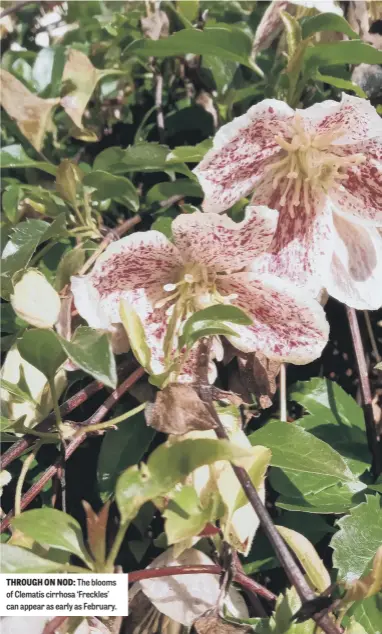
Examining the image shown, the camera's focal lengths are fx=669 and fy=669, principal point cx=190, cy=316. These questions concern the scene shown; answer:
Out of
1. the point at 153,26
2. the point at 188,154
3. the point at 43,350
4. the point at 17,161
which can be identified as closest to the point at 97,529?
the point at 43,350

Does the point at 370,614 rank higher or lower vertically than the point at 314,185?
lower

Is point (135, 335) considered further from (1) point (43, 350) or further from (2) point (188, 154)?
(2) point (188, 154)

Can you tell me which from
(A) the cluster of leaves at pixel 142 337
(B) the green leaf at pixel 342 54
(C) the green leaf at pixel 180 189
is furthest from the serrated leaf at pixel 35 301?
(B) the green leaf at pixel 342 54

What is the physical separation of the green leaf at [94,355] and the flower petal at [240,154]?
0.56 ft

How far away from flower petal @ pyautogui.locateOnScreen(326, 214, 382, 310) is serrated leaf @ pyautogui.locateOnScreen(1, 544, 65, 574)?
303mm

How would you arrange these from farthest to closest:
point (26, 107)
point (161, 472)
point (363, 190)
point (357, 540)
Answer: point (26, 107) < point (363, 190) < point (357, 540) < point (161, 472)

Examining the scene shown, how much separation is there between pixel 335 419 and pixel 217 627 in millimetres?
233

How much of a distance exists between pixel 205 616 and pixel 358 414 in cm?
25

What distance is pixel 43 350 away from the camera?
0.47m

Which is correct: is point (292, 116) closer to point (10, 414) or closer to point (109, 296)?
point (109, 296)

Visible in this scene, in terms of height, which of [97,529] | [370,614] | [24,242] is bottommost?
[370,614]

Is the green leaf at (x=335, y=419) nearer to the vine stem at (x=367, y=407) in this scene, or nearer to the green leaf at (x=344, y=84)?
the vine stem at (x=367, y=407)

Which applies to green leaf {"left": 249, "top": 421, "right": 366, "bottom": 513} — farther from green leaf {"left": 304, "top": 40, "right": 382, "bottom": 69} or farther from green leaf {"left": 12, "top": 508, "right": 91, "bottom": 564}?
green leaf {"left": 304, "top": 40, "right": 382, "bottom": 69}

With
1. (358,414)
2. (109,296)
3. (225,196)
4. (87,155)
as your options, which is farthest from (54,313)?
(87,155)
